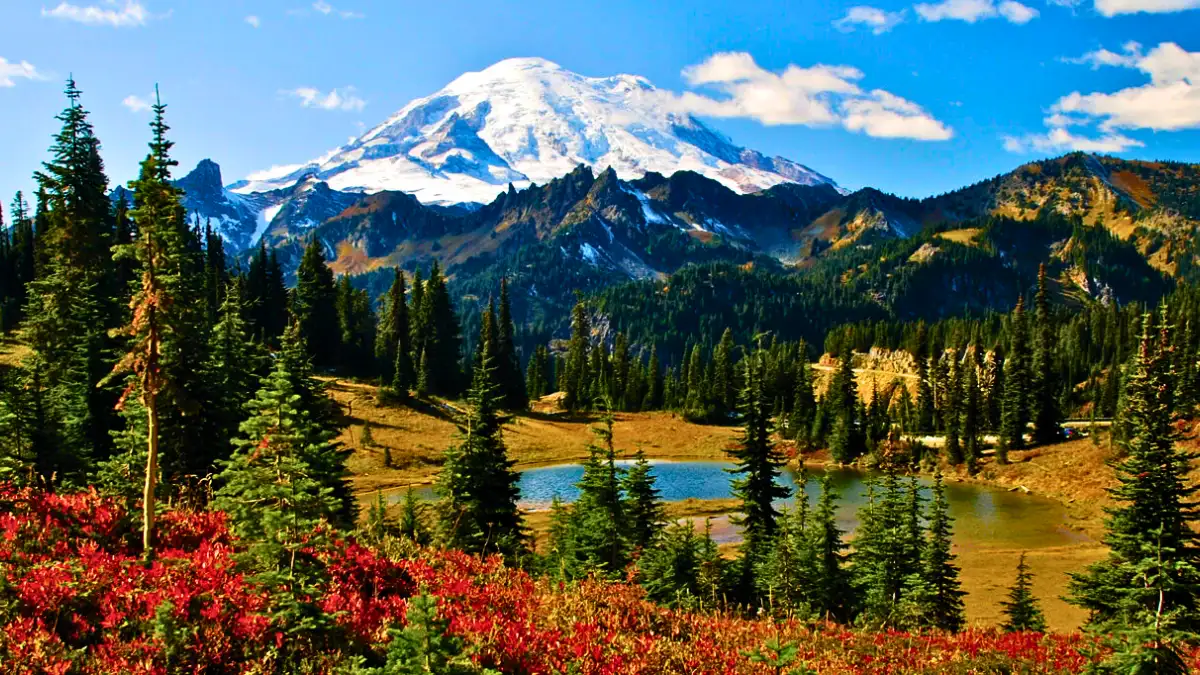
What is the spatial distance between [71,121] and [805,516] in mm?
64420

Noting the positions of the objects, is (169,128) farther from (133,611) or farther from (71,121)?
(71,121)

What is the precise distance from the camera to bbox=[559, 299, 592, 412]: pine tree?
128 meters

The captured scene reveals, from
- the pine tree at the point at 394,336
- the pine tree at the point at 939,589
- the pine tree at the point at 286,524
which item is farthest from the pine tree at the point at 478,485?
Answer: the pine tree at the point at 394,336

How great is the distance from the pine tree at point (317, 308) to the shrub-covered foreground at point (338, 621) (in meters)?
92.3

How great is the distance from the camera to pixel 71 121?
6038cm

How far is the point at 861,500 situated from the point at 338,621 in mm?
77576

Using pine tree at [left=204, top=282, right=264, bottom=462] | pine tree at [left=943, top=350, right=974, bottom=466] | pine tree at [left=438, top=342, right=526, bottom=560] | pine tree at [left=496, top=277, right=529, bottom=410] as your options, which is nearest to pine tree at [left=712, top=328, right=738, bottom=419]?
pine tree at [left=943, top=350, right=974, bottom=466]

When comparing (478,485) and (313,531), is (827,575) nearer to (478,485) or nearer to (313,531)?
(478,485)

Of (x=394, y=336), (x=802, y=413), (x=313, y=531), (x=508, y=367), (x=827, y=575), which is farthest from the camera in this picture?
(x=802, y=413)

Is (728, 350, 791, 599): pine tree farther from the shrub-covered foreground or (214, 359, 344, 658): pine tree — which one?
(214, 359, 344, 658): pine tree

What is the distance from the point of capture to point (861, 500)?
79625 millimetres

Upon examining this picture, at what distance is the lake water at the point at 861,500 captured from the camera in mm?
64625

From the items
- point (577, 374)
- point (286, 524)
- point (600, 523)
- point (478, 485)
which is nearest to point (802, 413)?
point (577, 374)

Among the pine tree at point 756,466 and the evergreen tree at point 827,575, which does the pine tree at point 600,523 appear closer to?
the evergreen tree at point 827,575
